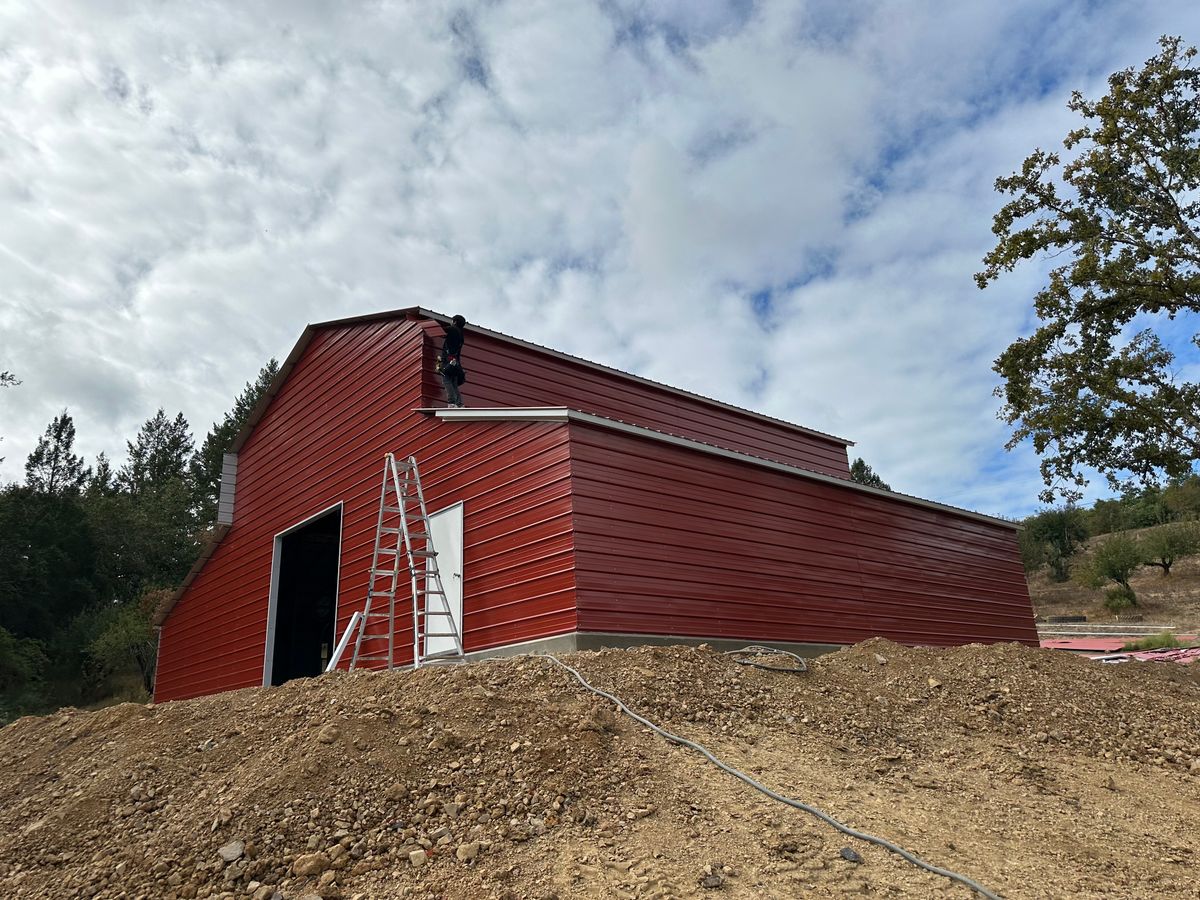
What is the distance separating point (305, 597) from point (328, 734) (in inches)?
515

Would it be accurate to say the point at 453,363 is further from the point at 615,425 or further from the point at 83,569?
the point at 83,569

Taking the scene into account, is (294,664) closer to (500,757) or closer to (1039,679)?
(500,757)

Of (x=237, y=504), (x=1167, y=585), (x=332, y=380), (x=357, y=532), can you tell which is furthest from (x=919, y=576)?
(x=1167, y=585)

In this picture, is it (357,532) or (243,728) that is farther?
(357,532)

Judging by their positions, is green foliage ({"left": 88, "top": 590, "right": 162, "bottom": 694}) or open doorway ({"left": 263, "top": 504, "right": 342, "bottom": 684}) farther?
green foliage ({"left": 88, "top": 590, "right": 162, "bottom": 694})

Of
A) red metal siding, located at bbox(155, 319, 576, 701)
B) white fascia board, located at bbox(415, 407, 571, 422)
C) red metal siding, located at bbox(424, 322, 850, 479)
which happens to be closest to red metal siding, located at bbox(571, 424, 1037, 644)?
white fascia board, located at bbox(415, 407, 571, 422)

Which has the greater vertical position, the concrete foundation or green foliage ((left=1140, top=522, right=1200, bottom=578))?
green foliage ((left=1140, top=522, right=1200, bottom=578))

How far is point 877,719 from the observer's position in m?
7.28

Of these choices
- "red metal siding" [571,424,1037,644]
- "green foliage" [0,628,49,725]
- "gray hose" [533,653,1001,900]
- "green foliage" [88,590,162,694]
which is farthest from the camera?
"green foliage" [88,590,162,694]

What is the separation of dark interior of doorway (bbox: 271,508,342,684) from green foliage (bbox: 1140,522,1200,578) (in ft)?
132

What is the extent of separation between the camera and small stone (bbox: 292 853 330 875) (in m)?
4.31

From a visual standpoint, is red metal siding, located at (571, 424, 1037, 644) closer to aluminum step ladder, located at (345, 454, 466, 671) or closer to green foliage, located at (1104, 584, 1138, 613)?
aluminum step ladder, located at (345, 454, 466, 671)

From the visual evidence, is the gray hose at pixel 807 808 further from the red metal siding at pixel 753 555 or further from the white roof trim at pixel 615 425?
the white roof trim at pixel 615 425

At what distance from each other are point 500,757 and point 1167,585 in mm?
43884
